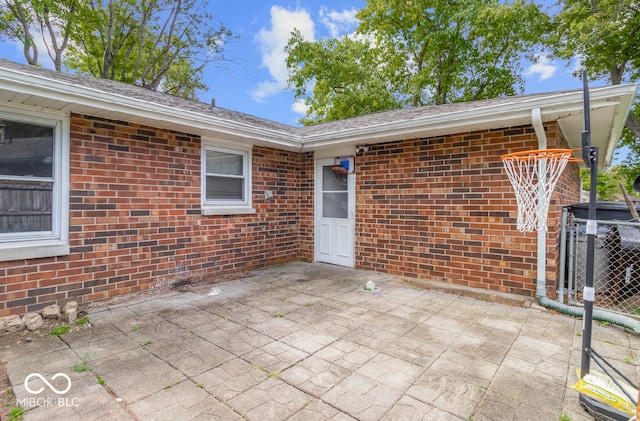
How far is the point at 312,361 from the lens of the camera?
2.64 meters

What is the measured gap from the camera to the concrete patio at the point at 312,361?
204cm

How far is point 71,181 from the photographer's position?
12.6 feet

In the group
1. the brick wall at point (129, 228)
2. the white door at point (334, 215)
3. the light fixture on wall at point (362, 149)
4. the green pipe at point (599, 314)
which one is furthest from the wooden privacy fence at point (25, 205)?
the green pipe at point (599, 314)

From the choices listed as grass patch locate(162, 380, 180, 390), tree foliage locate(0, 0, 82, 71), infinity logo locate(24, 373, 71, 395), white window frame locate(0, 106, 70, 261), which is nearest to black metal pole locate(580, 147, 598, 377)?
grass patch locate(162, 380, 180, 390)

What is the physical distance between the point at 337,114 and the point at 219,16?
718 cm

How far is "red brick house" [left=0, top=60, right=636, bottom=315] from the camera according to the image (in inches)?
141

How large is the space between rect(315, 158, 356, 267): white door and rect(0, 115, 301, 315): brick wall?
5.03 ft

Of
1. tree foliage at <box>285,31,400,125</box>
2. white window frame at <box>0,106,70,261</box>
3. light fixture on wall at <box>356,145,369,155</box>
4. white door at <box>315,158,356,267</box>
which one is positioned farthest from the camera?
tree foliage at <box>285,31,400,125</box>

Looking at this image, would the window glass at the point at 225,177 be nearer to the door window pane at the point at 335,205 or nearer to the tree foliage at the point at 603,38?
the door window pane at the point at 335,205

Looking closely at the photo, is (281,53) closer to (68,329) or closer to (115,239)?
(115,239)

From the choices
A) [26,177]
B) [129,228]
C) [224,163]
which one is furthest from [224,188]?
[26,177]

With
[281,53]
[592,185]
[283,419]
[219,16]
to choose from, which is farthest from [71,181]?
[281,53]

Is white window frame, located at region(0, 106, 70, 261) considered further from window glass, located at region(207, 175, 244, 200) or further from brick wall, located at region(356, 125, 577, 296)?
brick wall, located at region(356, 125, 577, 296)

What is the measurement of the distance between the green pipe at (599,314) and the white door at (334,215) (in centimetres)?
319
